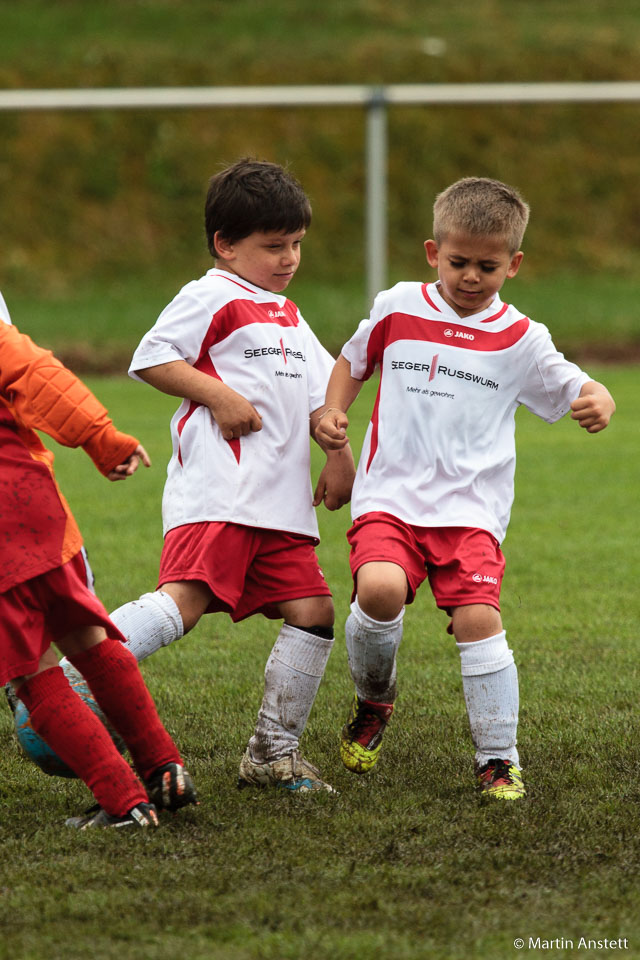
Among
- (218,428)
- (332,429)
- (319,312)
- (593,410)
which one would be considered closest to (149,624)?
(218,428)

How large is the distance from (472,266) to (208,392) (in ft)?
2.03

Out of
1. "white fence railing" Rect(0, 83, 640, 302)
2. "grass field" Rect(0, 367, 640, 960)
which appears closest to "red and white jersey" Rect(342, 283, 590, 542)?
"grass field" Rect(0, 367, 640, 960)

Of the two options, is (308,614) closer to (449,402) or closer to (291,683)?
(291,683)

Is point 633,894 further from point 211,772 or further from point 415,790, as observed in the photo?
point 211,772

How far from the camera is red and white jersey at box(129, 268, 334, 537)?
9.82 feet

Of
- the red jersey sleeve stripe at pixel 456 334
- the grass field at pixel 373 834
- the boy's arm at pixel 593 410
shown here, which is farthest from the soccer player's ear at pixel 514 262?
the grass field at pixel 373 834

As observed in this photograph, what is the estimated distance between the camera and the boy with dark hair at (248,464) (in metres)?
2.96

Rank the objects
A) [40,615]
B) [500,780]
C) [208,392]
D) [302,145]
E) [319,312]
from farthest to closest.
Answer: [302,145], [319,312], [208,392], [500,780], [40,615]

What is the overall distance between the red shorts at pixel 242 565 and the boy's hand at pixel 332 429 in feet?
0.70

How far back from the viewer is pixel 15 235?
1828 cm

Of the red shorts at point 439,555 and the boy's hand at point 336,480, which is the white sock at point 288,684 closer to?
the red shorts at point 439,555

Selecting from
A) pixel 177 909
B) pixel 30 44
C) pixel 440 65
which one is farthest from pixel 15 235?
pixel 177 909

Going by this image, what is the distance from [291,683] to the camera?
119 inches

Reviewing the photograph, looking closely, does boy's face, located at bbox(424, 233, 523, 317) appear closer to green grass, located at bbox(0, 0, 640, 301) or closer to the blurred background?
the blurred background
